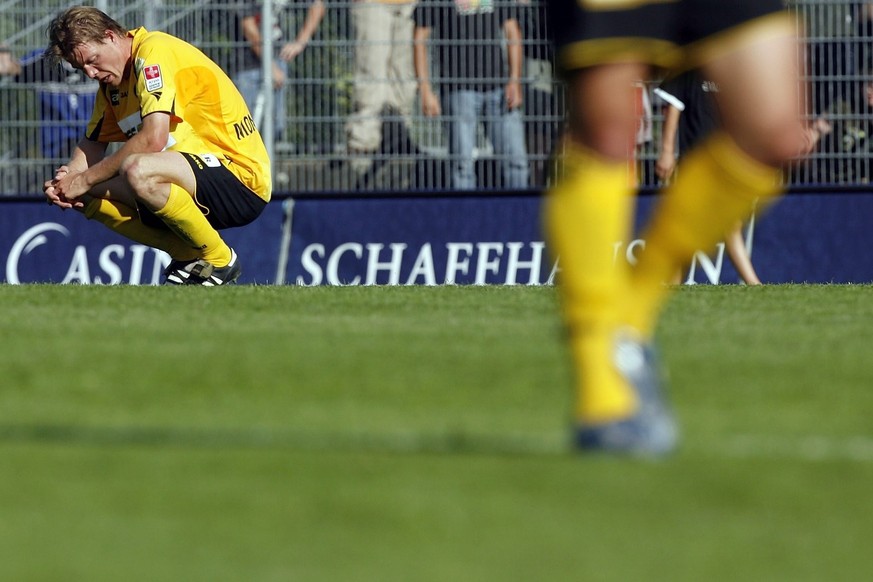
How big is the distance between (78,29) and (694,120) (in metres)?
4.18

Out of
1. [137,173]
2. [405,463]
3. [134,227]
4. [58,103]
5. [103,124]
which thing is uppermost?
[58,103]

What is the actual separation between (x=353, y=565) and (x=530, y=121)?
34.9ft

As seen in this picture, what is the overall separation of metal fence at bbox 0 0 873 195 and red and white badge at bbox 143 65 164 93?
4.10 meters

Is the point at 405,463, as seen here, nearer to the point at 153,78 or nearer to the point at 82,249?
the point at 153,78

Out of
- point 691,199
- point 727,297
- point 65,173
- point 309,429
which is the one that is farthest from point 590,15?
point 65,173

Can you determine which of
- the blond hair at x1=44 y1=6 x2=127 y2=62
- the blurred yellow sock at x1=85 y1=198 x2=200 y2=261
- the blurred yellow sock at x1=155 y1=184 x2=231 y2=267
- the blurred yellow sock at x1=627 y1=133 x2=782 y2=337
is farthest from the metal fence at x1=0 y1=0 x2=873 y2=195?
the blurred yellow sock at x1=627 y1=133 x2=782 y2=337

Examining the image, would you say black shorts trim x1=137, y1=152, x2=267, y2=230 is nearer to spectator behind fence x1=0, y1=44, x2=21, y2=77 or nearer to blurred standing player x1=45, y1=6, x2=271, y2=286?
blurred standing player x1=45, y1=6, x2=271, y2=286

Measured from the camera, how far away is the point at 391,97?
1298cm

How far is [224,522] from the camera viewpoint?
9.22 feet

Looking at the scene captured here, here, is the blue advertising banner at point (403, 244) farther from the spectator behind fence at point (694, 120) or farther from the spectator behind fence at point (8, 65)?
the spectator behind fence at point (8, 65)

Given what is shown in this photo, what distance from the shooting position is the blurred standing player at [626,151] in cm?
356

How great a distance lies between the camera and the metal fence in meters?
12.9

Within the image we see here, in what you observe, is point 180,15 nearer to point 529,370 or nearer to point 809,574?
point 529,370

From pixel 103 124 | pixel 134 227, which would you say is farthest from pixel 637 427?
pixel 103 124
